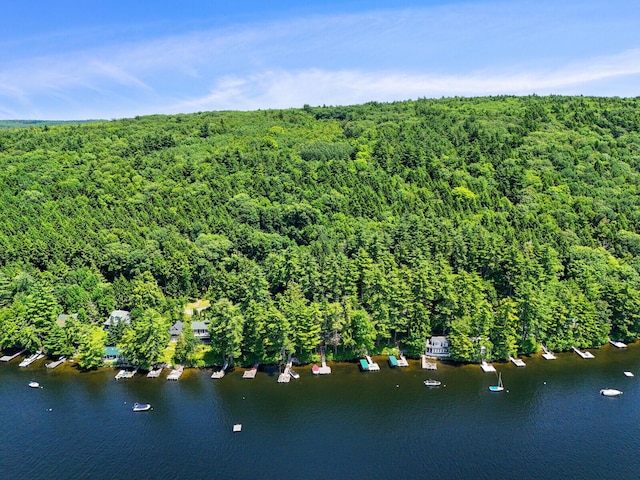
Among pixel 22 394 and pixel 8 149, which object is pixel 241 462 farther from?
pixel 8 149

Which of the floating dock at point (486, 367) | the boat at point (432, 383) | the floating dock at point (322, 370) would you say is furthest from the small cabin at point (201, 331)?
the floating dock at point (486, 367)

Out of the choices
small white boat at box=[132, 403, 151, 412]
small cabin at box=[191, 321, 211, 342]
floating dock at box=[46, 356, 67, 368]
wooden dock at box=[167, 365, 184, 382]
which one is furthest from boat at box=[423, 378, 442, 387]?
floating dock at box=[46, 356, 67, 368]

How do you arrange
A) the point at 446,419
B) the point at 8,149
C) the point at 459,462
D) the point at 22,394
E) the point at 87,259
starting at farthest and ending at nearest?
1. the point at 8,149
2. the point at 87,259
3. the point at 22,394
4. the point at 446,419
5. the point at 459,462

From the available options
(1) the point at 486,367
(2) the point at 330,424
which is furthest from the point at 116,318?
(1) the point at 486,367

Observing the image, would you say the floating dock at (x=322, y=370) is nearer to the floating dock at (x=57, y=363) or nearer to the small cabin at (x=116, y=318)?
the small cabin at (x=116, y=318)

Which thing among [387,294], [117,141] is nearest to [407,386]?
[387,294]
